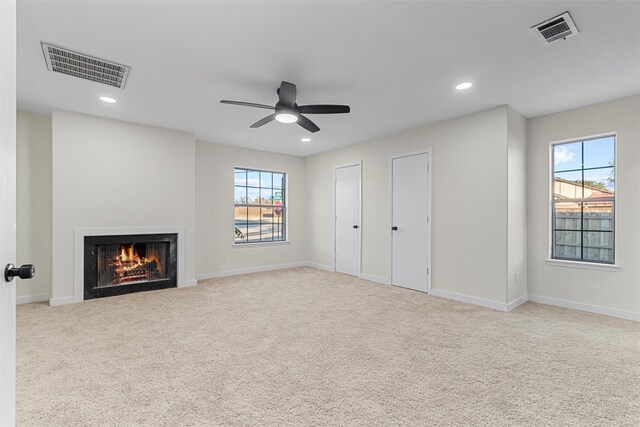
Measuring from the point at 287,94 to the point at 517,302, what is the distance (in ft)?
12.3

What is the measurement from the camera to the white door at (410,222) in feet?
15.3

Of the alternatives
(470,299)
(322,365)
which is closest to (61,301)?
(322,365)

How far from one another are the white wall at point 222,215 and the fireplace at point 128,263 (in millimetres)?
683

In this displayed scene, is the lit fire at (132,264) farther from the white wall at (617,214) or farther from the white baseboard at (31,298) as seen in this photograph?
the white wall at (617,214)

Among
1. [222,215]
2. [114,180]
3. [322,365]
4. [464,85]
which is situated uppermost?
[464,85]

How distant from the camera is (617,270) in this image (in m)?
3.59

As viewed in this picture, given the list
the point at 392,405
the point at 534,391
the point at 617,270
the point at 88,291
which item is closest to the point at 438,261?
the point at 617,270

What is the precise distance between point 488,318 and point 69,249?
17.3 feet

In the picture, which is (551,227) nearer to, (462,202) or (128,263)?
(462,202)

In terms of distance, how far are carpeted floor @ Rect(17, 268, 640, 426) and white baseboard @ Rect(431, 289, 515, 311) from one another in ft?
0.54

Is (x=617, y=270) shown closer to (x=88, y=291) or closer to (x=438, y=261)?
(x=438, y=261)

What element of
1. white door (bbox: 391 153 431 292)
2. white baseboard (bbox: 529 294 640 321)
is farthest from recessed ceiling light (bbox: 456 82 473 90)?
white baseboard (bbox: 529 294 640 321)

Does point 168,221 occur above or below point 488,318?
above

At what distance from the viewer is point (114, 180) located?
4.38m
